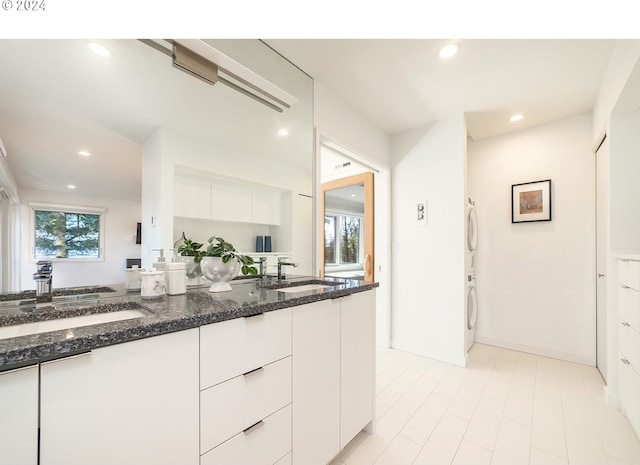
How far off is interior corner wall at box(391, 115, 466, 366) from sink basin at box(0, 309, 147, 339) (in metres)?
2.69

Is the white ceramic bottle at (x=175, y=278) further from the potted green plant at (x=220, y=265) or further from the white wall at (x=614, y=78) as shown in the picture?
the white wall at (x=614, y=78)

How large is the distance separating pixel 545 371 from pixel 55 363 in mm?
3556

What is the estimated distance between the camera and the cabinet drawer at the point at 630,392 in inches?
62.7

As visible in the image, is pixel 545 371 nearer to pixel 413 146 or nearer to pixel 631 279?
pixel 631 279

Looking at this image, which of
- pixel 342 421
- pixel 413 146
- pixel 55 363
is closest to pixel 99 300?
pixel 55 363

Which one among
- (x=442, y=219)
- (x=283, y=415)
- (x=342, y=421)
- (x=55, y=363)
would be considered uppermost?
(x=442, y=219)

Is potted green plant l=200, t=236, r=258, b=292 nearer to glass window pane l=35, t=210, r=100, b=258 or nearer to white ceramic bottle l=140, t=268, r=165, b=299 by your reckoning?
white ceramic bottle l=140, t=268, r=165, b=299

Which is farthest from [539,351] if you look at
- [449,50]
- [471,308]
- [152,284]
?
[152,284]

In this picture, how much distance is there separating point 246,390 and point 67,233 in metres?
1.00

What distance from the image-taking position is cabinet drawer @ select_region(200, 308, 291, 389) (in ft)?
3.01

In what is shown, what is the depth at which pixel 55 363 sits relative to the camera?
2.10ft

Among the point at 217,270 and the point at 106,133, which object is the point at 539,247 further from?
the point at 106,133

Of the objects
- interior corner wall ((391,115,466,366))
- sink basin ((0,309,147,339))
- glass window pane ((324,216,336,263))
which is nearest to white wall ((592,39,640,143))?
interior corner wall ((391,115,466,366))
